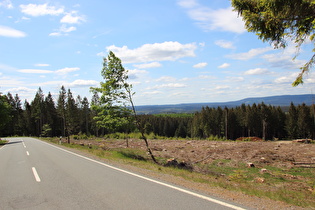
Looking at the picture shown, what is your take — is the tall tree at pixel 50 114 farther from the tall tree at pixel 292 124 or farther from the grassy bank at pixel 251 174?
the tall tree at pixel 292 124

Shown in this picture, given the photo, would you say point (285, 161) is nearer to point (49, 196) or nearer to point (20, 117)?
point (49, 196)

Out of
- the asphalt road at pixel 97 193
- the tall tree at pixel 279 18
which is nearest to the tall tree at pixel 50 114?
the asphalt road at pixel 97 193

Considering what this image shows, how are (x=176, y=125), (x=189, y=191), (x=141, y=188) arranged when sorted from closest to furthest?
(x=189, y=191), (x=141, y=188), (x=176, y=125)

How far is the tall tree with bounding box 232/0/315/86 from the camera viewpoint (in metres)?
7.07

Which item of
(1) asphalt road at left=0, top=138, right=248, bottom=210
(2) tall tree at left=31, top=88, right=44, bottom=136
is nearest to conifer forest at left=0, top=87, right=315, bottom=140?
(2) tall tree at left=31, top=88, right=44, bottom=136

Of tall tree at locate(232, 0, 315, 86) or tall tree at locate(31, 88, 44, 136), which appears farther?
tall tree at locate(31, 88, 44, 136)

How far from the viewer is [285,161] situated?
16.3 m

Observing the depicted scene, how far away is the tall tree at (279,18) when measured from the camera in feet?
23.2

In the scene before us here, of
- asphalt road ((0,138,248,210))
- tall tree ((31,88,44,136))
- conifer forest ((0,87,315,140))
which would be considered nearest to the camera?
asphalt road ((0,138,248,210))

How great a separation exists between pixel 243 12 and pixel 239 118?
2928 inches

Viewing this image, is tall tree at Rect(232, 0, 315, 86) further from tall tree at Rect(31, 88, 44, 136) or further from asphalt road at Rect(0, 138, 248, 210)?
tall tree at Rect(31, 88, 44, 136)

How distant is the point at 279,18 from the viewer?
7.53 metres

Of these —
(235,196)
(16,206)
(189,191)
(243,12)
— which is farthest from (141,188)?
(243,12)

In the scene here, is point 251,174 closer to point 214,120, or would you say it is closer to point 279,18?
point 279,18
